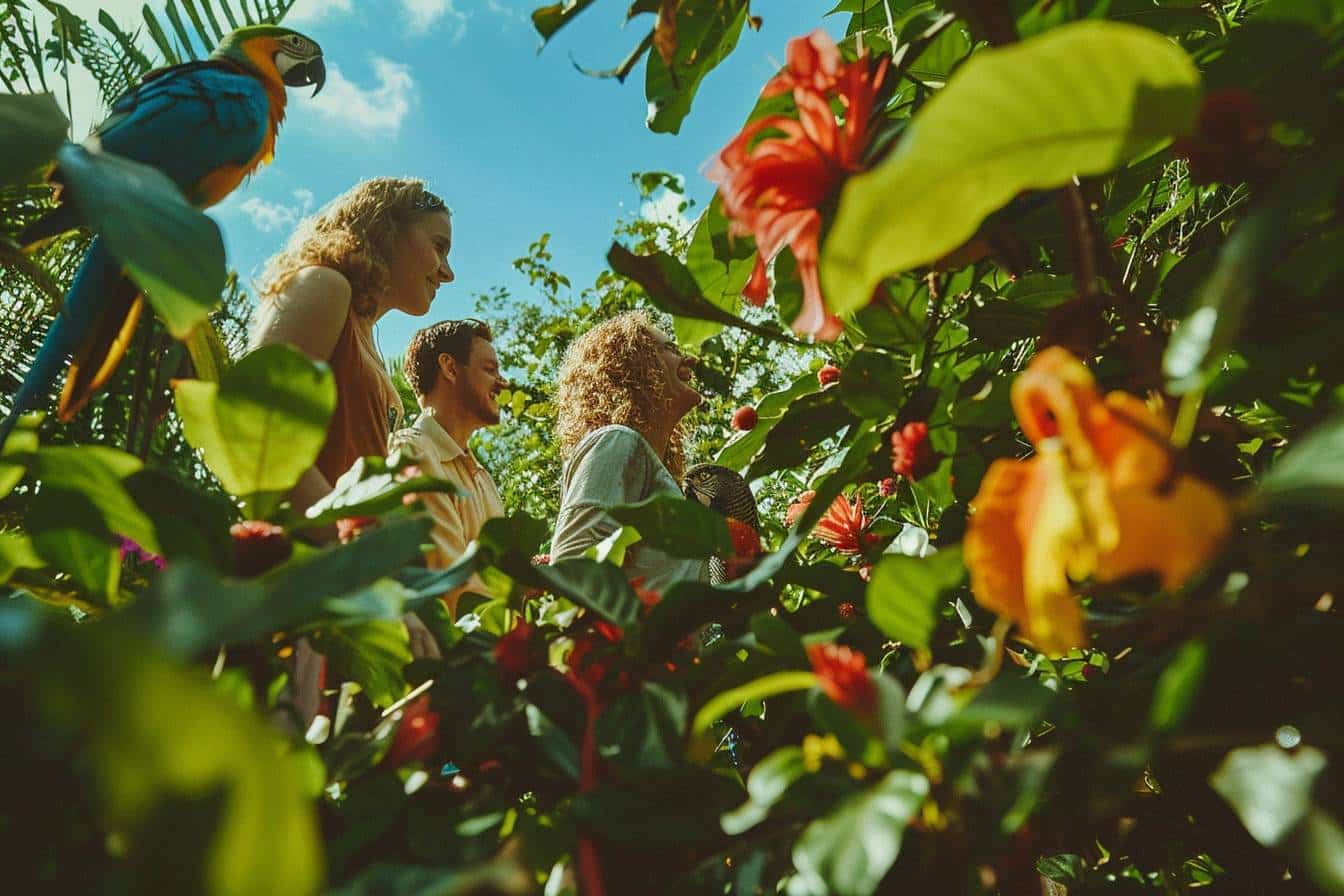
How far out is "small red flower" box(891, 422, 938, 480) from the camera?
58cm

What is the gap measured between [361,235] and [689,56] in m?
1.52

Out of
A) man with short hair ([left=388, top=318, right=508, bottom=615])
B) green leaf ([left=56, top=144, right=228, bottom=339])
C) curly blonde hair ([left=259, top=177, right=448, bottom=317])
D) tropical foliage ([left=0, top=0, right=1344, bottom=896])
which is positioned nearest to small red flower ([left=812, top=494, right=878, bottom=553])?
tropical foliage ([left=0, top=0, right=1344, bottom=896])

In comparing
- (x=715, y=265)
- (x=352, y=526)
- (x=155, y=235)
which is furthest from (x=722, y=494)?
(x=155, y=235)

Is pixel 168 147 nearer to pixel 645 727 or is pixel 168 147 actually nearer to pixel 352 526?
pixel 352 526

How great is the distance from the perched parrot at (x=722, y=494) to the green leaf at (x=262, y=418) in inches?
50.1

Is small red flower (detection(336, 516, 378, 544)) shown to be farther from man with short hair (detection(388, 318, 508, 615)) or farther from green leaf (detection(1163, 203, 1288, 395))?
man with short hair (detection(388, 318, 508, 615))

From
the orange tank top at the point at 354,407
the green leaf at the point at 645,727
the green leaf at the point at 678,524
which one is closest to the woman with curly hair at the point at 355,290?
the orange tank top at the point at 354,407

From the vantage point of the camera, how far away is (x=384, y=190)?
2.14 metres

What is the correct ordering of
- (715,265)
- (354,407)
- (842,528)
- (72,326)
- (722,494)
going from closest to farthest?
(715,265) < (72,326) < (842,528) < (354,407) < (722,494)

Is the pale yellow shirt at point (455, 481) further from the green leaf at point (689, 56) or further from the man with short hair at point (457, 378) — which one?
the green leaf at point (689, 56)

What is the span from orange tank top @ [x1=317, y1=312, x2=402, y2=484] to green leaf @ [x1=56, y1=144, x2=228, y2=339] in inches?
46.9

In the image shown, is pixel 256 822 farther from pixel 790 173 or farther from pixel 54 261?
pixel 54 261

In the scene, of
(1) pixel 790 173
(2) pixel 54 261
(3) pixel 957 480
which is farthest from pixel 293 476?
(2) pixel 54 261

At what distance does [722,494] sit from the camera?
71.2 inches
